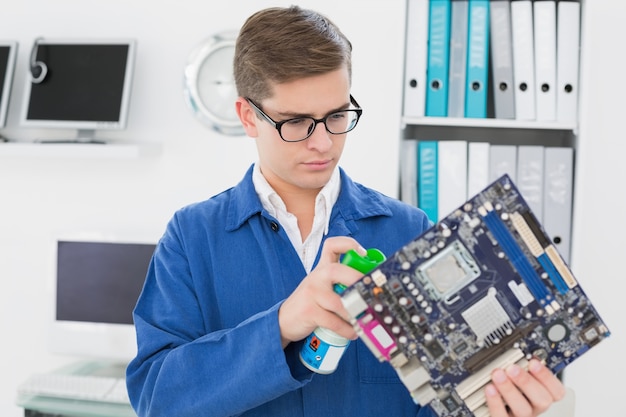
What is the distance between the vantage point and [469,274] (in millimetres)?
971

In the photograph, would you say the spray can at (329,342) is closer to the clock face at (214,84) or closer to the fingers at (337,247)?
the fingers at (337,247)

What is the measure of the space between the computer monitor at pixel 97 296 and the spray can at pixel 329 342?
1.69 m

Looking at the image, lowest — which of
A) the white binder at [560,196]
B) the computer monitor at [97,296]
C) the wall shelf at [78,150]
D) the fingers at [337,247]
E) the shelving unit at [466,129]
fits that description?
the computer monitor at [97,296]

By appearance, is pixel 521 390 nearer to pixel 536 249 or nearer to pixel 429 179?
pixel 536 249

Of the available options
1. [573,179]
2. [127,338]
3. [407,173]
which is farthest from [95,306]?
[573,179]

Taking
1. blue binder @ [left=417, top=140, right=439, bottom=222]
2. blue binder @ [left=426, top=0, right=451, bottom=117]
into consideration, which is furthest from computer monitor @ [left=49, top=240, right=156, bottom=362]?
blue binder @ [left=426, top=0, right=451, bottom=117]

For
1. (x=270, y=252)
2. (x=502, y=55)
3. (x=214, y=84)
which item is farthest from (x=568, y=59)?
(x=270, y=252)

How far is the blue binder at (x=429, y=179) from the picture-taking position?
2.40 meters

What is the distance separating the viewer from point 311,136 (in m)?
1.22

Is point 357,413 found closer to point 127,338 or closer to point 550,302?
point 550,302

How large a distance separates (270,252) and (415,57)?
1263 mm

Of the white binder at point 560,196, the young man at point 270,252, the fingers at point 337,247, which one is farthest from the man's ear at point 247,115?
the white binder at point 560,196

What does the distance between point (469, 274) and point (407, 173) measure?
4.85ft

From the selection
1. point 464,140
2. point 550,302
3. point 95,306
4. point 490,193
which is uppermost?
point 464,140
